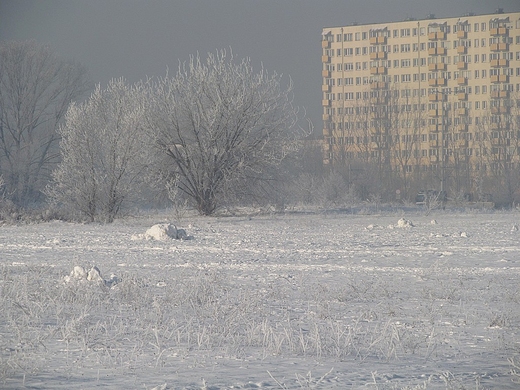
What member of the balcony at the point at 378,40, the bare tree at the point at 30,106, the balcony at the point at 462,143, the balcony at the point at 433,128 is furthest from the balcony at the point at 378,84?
the bare tree at the point at 30,106

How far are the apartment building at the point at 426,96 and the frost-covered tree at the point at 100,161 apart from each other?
154 ft

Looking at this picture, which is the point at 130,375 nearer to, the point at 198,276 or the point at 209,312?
the point at 209,312

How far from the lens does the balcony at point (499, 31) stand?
86250mm

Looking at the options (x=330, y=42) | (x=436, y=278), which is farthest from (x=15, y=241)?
(x=330, y=42)

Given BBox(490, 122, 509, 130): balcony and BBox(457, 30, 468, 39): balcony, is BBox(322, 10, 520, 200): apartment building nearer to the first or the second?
BBox(457, 30, 468, 39): balcony

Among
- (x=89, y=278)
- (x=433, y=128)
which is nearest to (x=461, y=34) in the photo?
(x=433, y=128)

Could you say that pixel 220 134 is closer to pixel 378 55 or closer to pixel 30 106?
pixel 30 106

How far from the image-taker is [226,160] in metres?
35.2

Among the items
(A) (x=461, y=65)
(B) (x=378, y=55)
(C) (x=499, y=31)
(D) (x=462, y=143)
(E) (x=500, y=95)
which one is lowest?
(D) (x=462, y=143)

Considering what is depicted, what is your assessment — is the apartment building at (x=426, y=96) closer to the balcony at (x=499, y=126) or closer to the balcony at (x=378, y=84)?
the balcony at (x=499, y=126)

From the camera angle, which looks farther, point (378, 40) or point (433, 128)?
point (378, 40)

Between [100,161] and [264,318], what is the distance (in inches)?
991

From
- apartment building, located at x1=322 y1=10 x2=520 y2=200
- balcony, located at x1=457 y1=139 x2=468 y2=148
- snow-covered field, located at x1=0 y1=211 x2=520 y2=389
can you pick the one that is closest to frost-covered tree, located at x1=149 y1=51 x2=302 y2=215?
snow-covered field, located at x1=0 y1=211 x2=520 y2=389

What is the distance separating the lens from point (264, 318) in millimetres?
9406
